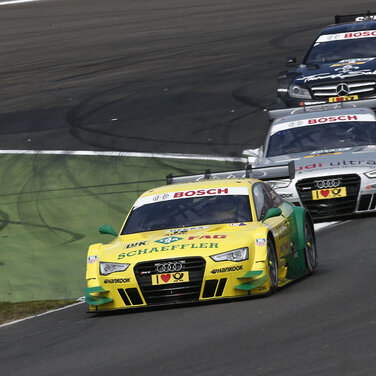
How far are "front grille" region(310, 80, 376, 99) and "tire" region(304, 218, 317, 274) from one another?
30.7 ft

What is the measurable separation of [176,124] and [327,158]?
8203 millimetres

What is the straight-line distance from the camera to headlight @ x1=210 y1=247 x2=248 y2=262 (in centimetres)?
1091

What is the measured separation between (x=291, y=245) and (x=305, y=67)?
1145cm

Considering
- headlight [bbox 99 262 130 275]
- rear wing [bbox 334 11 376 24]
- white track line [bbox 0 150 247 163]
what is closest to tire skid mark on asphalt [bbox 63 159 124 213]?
white track line [bbox 0 150 247 163]

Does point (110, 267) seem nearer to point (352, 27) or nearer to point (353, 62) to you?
point (353, 62)

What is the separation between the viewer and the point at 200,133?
23.6 m

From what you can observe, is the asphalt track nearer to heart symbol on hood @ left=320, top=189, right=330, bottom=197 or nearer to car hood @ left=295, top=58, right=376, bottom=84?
heart symbol on hood @ left=320, top=189, right=330, bottom=197

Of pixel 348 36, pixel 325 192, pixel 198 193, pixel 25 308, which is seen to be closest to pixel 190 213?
pixel 198 193

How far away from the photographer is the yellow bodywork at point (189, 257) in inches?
429

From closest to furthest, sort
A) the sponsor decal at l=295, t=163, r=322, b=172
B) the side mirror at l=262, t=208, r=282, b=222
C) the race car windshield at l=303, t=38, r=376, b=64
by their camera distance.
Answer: the side mirror at l=262, t=208, r=282, b=222 < the sponsor decal at l=295, t=163, r=322, b=172 < the race car windshield at l=303, t=38, r=376, b=64

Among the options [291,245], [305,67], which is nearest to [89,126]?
[305,67]

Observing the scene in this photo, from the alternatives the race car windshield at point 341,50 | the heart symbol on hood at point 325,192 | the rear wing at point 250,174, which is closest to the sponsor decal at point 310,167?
the heart symbol on hood at point 325,192

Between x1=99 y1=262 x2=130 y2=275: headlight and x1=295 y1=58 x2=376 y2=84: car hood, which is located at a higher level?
x1=99 y1=262 x2=130 y2=275: headlight

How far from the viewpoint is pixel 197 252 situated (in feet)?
35.9
